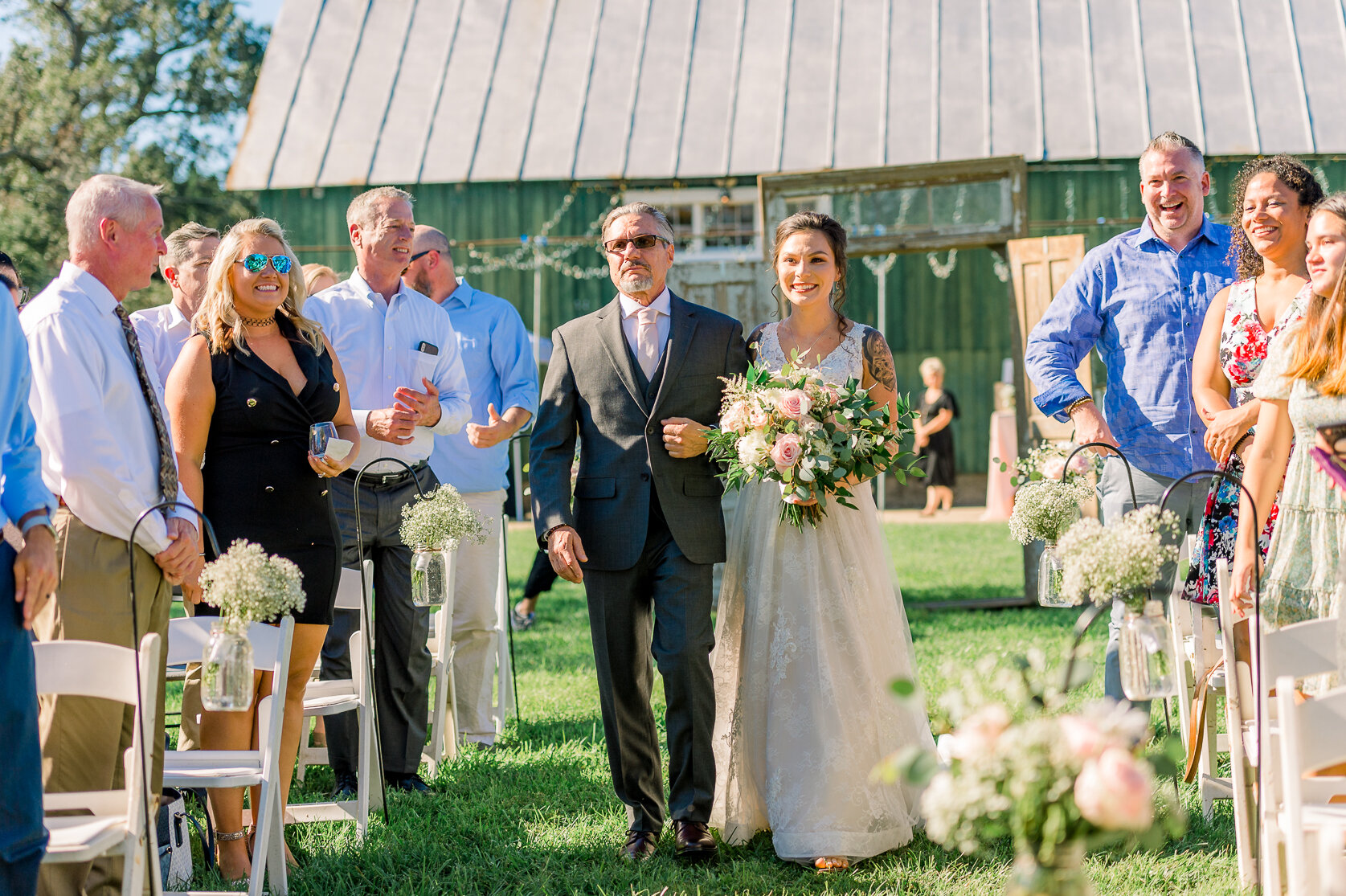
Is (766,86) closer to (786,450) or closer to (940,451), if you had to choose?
(940,451)

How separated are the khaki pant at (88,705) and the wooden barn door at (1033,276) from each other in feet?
27.0

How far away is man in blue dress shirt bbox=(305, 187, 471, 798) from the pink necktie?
1.13 metres

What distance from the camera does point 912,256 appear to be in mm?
20703

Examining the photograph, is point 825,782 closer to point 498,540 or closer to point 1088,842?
point 1088,842

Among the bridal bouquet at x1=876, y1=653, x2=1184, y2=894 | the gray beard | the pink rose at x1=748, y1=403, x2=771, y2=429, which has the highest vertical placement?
the gray beard

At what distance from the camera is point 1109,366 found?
18.0ft

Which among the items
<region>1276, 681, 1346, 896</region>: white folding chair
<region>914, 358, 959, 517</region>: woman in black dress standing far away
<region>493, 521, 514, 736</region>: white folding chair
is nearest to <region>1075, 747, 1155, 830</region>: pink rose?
<region>1276, 681, 1346, 896</region>: white folding chair

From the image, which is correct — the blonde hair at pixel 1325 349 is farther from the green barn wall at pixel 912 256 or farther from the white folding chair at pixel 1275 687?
the green barn wall at pixel 912 256

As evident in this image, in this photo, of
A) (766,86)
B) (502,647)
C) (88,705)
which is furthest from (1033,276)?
(88,705)

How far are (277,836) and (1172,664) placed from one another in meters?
→ 2.90

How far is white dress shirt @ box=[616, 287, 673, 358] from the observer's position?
4.67 metres

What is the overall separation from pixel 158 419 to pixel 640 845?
2.27 metres

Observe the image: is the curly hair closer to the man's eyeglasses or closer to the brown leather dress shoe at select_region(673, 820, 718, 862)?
the man's eyeglasses

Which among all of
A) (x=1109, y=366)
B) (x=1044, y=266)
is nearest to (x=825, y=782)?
(x=1109, y=366)
